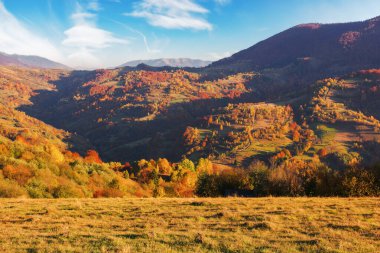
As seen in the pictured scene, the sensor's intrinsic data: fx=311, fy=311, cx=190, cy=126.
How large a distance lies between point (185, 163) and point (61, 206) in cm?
15127

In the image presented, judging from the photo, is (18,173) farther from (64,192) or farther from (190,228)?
(190,228)

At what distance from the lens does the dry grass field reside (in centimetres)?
1756

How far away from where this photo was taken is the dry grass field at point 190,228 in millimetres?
17562

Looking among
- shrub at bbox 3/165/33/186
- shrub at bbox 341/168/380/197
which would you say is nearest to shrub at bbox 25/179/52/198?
shrub at bbox 3/165/33/186

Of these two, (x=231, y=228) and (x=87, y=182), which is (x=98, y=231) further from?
(x=87, y=182)

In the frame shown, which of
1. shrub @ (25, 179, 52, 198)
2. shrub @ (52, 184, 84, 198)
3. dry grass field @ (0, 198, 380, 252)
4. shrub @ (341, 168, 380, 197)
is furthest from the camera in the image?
shrub @ (341, 168, 380, 197)

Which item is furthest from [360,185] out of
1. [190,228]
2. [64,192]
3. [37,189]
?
[37,189]

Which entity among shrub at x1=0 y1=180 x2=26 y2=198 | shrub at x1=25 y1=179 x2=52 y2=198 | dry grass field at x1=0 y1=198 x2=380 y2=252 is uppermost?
dry grass field at x1=0 y1=198 x2=380 y2=252

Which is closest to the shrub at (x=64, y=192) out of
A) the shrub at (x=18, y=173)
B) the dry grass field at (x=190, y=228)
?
the shrub at (x=18, y=173)

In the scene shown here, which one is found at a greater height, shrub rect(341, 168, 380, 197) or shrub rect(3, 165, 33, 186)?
shrub rect(3, 165, 33, 186)

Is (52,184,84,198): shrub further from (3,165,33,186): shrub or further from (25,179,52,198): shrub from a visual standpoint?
(3,165,33,186): shrub

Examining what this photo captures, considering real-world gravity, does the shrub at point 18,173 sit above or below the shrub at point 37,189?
above

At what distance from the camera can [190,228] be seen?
22719mm

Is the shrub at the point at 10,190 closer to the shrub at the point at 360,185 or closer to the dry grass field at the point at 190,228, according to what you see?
the dry grass field at the point at 190,228
